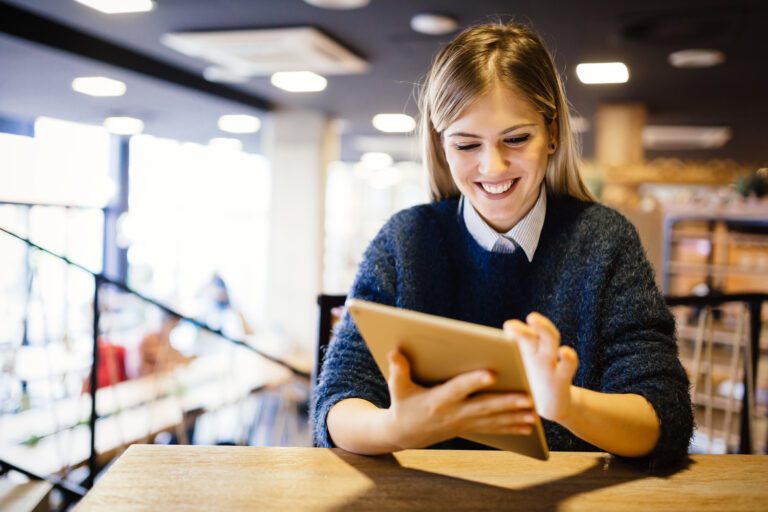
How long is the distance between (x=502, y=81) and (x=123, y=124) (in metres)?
7.76

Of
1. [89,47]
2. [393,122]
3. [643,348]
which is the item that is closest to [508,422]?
[643,348]

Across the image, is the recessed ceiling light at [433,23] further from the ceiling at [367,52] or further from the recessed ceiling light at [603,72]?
the recessed ceiling light at [603,72]

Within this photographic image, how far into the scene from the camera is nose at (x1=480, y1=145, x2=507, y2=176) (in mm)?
1084

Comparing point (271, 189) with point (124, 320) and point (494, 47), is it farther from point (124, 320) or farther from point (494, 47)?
point (494, 47)

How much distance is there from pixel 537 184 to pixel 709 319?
4.83 feet

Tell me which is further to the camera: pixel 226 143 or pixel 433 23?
pixel 226 143

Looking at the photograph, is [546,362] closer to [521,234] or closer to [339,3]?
[521,234]

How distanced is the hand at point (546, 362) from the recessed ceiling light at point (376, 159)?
11.6m

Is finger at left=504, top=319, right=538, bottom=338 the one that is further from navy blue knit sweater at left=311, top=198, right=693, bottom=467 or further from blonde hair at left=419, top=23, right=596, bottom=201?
blonde hair at left=419, top=23, right=596, bottom=201

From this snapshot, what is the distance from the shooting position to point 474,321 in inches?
48.4

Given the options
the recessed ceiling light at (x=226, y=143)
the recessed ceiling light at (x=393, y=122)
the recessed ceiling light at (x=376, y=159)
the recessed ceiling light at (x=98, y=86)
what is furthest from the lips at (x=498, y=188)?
the recessed ceiling light at (x=376, y=159)

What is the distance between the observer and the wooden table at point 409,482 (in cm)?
84

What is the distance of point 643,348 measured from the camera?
40.8 inches

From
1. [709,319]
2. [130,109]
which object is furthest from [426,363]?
[130,109]
